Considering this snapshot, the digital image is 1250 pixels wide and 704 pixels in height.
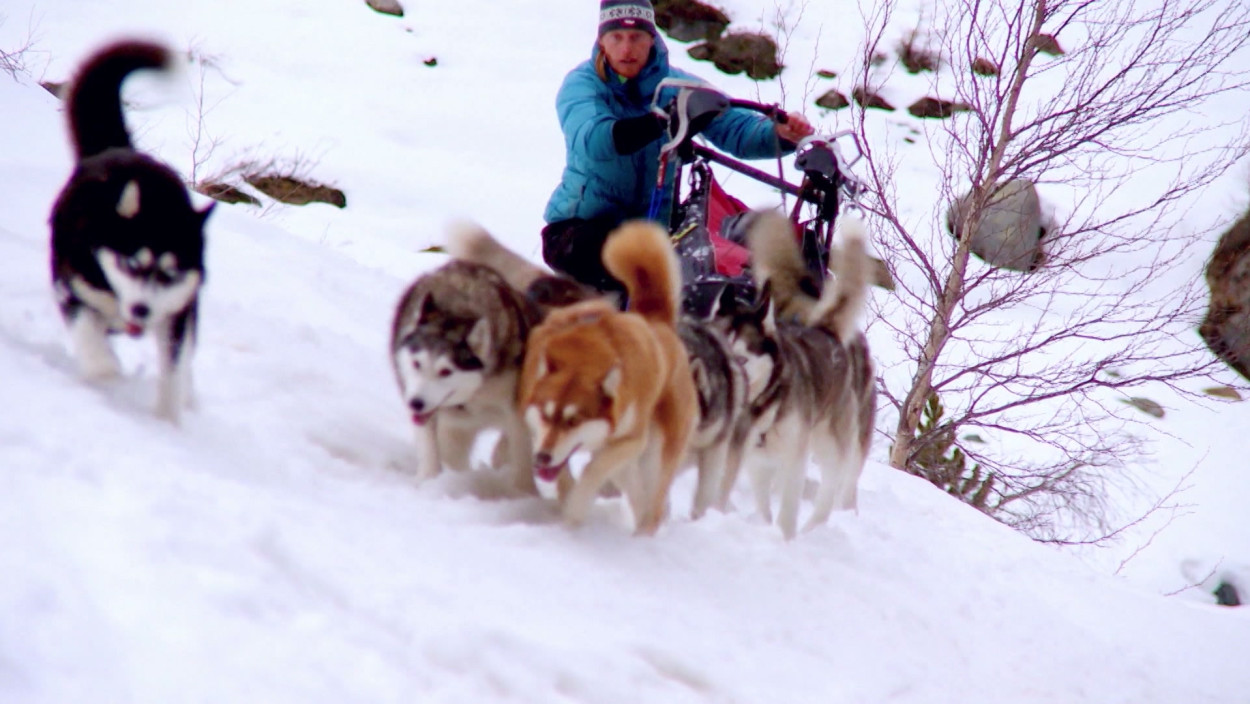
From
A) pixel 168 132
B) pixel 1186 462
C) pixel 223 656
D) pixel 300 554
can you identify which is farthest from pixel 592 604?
pixel 168 132

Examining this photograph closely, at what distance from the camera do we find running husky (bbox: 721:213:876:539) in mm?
4316

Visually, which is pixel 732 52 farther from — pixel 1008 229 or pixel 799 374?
pixel 799 374

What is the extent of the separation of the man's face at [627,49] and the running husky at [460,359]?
1.71 meters

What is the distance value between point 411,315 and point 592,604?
1193mm

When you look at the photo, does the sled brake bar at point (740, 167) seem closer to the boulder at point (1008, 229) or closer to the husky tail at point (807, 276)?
the husky tail at point (807, 276)

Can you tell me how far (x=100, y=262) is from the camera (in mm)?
2820

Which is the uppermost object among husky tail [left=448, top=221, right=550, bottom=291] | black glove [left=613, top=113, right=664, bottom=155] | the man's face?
the man's face

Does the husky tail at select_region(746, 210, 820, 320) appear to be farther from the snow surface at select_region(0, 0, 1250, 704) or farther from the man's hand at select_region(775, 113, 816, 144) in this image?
the snow surface at select_region(0, 0, 1250, 704)

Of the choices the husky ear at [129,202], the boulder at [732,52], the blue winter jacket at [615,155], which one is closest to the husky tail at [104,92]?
the husky ear at [129,202]

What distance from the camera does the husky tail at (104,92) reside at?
10.8 feet

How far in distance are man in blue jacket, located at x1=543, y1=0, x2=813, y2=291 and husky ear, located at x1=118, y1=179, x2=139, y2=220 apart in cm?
227

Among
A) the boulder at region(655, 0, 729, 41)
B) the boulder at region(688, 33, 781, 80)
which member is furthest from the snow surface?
the boulder at region(655, 0, 729, 41)

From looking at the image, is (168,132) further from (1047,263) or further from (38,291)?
(1047,263)

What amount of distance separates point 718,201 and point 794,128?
556 mm
